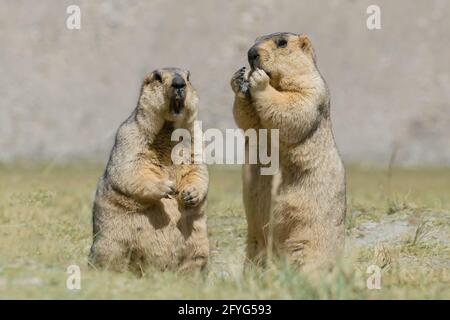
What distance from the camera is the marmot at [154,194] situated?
9492 millimetres

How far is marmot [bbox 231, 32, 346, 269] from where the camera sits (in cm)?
1001

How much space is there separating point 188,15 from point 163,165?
37.6 m

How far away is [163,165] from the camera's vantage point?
9766mm

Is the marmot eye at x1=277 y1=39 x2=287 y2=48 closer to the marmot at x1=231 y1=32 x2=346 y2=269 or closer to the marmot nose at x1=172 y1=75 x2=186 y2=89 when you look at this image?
the marmot at x1=231 y1=32 x2=346 y2=269

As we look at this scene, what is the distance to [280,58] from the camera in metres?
10.2

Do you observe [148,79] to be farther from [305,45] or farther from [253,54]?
[305,45]

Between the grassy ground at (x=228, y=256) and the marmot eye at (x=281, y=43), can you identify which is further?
the marmot eye at (x=281, y=43)

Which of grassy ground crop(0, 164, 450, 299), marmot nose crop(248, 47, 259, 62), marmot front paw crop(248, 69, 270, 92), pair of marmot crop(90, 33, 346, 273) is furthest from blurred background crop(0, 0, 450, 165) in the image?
marmot front paw crop(248, 69, 270, 92)

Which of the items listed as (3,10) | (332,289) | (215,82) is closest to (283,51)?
(332,289)

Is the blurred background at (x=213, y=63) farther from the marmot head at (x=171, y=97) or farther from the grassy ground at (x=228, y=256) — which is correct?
the marmot head at (x=171, y=97)

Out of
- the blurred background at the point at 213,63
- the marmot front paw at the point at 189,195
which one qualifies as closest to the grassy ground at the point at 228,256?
the marmot front paw at the point at 189,195
